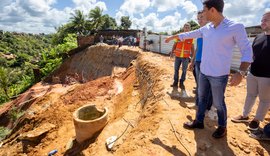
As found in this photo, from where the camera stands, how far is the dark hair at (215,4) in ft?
8.44

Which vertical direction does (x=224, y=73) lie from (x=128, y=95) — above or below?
above

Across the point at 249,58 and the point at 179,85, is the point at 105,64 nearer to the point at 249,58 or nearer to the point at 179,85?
the point at 179,85

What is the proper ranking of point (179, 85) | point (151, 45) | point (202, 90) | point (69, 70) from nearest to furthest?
point (202, 90) → point (179, 85) → point (151, 45) → point (69, 70)

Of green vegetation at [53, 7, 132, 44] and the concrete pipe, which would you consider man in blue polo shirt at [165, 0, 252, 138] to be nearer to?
the concrete pipe

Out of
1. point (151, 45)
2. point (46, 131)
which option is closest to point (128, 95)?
point (46, 131)

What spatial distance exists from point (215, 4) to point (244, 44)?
0.59 metres

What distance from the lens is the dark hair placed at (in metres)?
2.57

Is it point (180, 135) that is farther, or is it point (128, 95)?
point (128, 95)

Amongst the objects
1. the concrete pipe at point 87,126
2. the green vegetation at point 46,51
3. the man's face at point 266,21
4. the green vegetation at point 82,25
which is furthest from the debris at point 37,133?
the green vegetation at point 82,25

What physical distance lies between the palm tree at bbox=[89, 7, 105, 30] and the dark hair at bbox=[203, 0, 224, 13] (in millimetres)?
32427

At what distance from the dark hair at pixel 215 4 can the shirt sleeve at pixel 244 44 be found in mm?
314

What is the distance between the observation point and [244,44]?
250 cm

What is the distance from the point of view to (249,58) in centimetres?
248

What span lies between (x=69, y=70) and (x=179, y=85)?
16443mm
